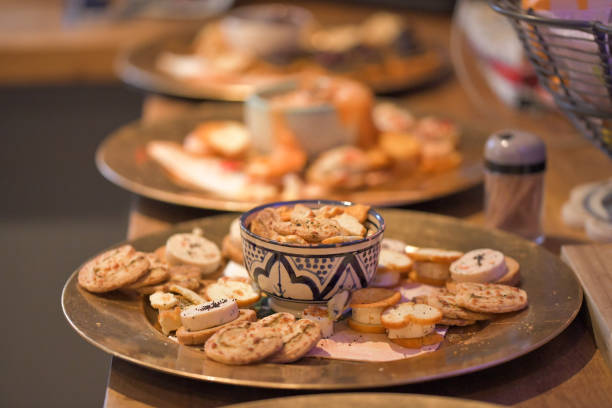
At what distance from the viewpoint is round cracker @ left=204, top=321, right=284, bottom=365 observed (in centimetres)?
67

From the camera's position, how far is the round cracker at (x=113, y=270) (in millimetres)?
815

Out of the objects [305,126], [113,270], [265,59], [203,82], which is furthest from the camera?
[265,59]

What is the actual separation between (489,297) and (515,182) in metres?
0.26

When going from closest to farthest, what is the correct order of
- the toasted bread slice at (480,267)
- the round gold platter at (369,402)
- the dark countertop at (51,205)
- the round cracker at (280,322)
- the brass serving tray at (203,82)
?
the round gold platter at (369,402) < the round cracker at (280,322) < the toasted bread slice at (480,267) < the brass serving tray at (203,82) < the dark countertop at (51,205)

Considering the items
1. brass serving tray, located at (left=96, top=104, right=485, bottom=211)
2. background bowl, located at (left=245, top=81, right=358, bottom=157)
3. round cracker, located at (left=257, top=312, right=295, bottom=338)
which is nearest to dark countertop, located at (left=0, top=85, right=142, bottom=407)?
brass serving tray, located at (left=96, top=104, right=485, bottom=211)

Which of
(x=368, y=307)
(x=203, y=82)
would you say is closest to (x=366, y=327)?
(x=368, y=307)

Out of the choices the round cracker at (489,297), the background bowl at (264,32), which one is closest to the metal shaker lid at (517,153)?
the round cracker at (489,297)

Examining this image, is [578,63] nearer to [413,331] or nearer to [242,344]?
[413,331]

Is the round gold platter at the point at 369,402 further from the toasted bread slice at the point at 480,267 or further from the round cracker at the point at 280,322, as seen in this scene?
the toasted bread slice at the point at 480,267

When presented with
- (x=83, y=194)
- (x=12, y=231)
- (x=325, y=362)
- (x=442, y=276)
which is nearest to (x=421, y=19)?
(x=83, y=194)

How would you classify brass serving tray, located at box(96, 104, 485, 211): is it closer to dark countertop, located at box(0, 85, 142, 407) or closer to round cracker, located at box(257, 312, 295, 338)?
round cracker, located at box(257, 312, 295, 338)

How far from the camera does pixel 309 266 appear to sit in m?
0.76

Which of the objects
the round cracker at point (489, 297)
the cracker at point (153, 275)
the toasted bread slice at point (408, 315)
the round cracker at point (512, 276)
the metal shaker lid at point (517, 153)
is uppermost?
the metal shaker lid at point (517, 153)

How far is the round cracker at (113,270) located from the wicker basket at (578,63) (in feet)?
1.57
